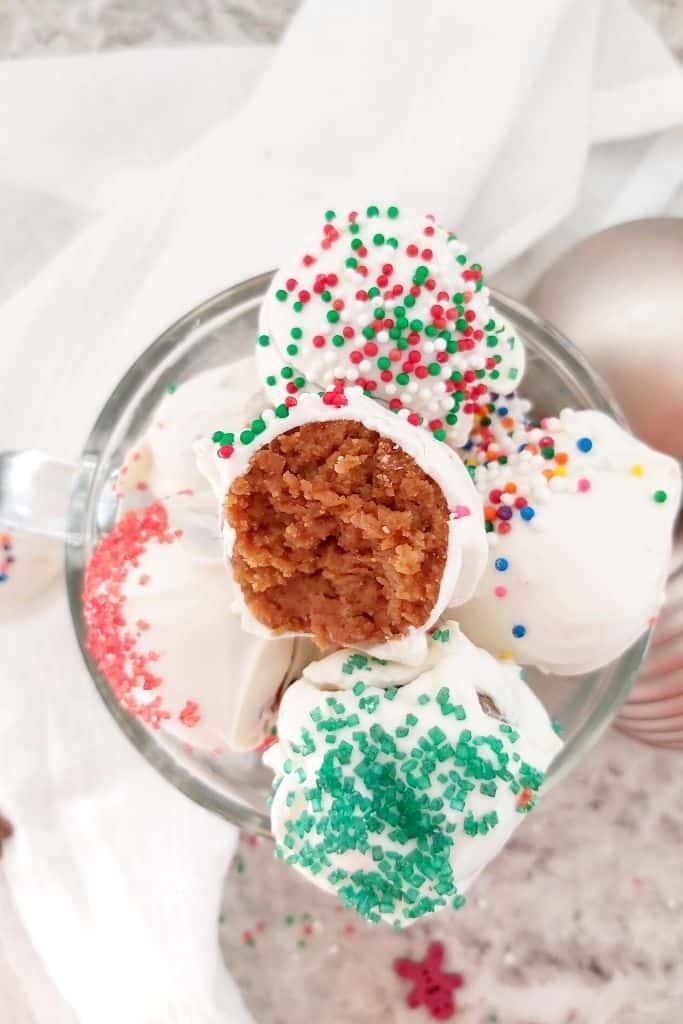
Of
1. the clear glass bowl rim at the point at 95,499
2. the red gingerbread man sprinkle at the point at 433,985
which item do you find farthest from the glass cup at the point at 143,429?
the red gingerbread man sprinkle at the point at 433,985

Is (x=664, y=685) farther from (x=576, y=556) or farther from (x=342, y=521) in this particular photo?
(x=342, y=521)

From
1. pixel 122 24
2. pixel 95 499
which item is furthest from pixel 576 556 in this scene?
pixel 122 24

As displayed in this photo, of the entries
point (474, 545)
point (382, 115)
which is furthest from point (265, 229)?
point (474, 545)

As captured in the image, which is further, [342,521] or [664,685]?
[664,685]

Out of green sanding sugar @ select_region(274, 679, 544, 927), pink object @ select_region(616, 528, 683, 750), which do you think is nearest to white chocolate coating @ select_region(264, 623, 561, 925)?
green sanding sugar @ select_region(274, 679, 544, 927)

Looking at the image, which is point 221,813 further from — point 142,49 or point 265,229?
point 142,49
